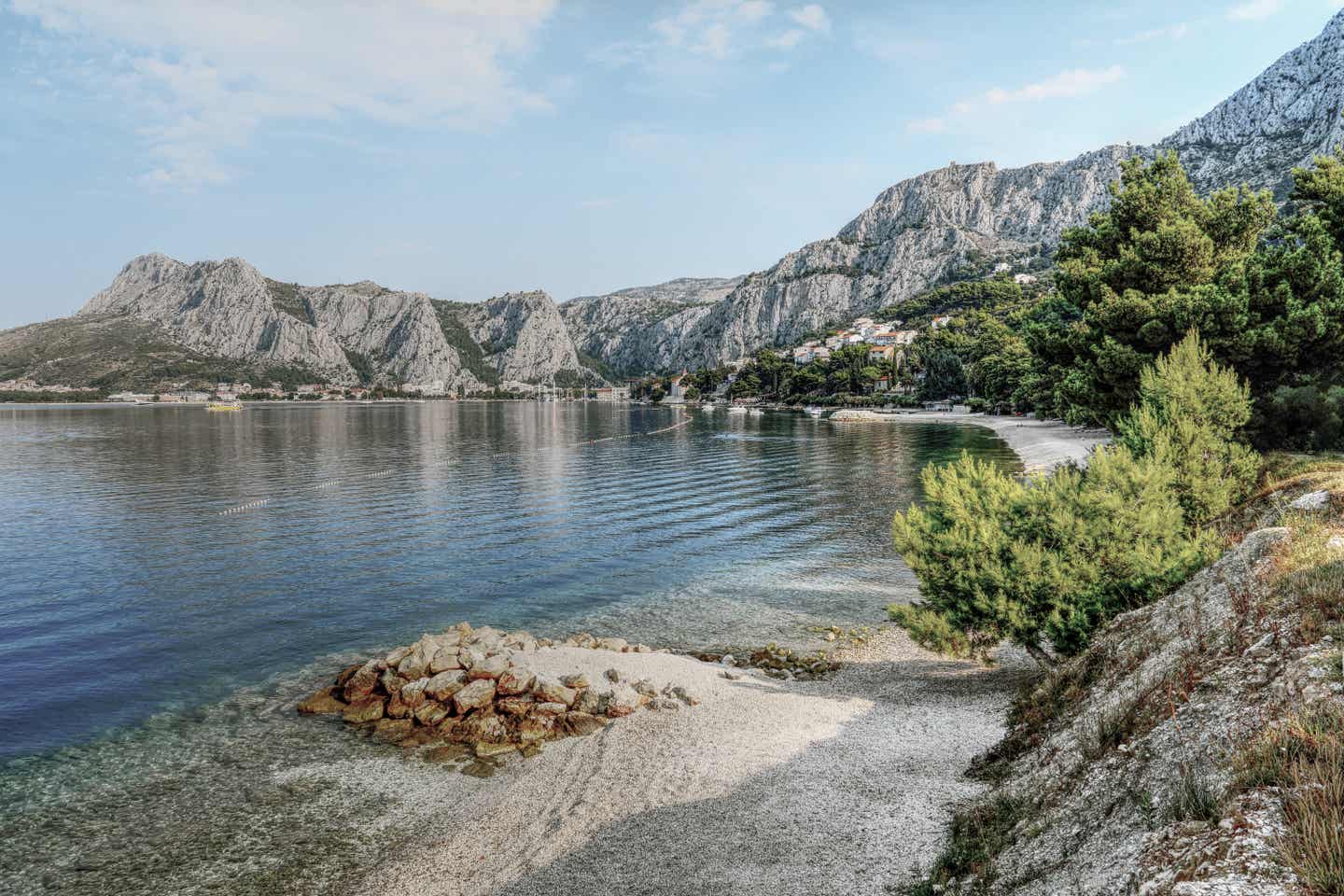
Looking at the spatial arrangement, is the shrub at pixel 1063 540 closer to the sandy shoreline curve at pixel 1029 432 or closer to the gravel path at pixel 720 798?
the gravel path at pixel 720 798

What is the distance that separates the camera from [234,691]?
1991cm

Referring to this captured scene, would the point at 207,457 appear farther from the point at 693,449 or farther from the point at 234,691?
the point at 234,691

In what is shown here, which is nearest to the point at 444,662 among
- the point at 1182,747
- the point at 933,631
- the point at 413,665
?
the point at 413,665

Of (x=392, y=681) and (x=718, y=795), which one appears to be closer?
(x=718, y=795)

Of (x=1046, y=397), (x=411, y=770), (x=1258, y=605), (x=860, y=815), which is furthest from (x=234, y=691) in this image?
(x=1046, y=397)

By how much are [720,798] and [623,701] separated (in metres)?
5.14

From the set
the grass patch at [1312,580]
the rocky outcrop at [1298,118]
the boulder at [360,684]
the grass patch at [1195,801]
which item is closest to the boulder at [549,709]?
the boulder at [360,684]

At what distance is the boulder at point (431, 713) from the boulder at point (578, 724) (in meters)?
3.03

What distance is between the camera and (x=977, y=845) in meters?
9.03

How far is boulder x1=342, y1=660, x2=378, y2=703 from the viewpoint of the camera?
18609 millimetres

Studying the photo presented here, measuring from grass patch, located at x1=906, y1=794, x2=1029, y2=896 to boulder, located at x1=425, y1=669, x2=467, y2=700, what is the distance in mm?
12397

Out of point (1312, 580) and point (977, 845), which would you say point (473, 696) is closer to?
point (977, 845)

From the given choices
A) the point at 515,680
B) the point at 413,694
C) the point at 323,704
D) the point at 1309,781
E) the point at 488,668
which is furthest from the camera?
the point at 323,704

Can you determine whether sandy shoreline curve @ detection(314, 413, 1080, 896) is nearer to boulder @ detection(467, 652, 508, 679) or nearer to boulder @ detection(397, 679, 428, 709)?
boulder @ detection(467, 652, 508, 679)
